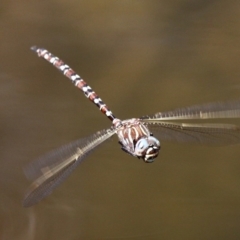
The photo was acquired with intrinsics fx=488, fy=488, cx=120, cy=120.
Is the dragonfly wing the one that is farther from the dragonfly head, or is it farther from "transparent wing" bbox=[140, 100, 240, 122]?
the dragonfly head

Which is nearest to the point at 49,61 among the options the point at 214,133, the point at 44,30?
the point at 44,30

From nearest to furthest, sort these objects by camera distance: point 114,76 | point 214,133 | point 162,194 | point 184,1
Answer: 1. point 214,133
2. point 162,194
3. point 114,76
4. point 184,1

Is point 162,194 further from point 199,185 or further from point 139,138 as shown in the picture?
point 139,138

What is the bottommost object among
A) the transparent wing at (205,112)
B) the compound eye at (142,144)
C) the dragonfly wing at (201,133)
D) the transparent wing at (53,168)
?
the transparent wing at (53,168)

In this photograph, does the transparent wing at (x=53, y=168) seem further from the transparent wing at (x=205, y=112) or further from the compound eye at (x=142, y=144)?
the transparent wing at (x=205, y=112)

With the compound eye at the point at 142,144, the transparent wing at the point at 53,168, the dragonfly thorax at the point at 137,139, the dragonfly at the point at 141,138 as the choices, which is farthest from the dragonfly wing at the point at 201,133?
the transparent wing at the point at 53,168

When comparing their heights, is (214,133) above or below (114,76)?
below
